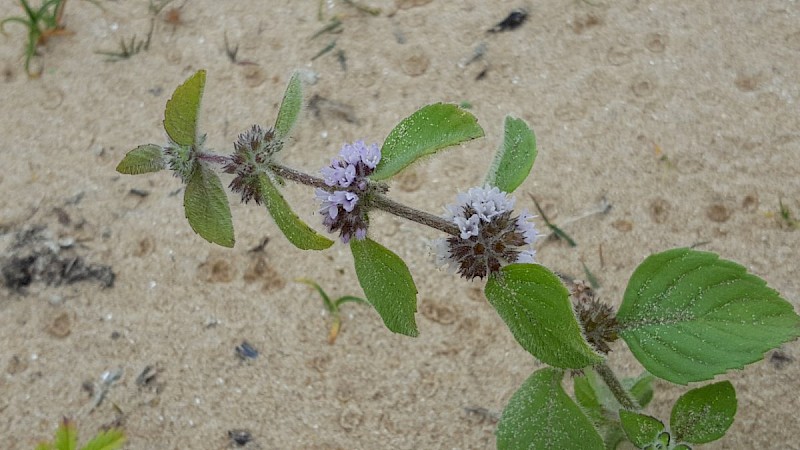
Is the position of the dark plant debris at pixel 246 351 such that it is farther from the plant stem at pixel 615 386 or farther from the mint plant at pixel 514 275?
the plant stem at pixel 615 386

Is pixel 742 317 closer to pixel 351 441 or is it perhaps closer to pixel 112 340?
pixel 351 441

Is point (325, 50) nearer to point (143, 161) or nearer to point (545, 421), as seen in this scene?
point (143, 161)

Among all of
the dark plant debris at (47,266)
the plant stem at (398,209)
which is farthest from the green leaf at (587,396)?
the dark plant debris at (47,266)

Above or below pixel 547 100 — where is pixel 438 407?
below

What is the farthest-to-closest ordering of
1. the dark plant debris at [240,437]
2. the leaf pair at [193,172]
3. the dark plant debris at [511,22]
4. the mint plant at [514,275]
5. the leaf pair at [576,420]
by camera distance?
the dark plant debris at [511,22] < the dark plant debris at [240,437] < the leaf pair at [576,420] < the leaf pair at [193,172] < the mint plant at [514,275]

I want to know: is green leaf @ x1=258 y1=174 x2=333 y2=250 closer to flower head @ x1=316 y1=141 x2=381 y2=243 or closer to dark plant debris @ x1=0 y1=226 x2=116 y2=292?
flower head @ x1=316 y1=141 x2=381 y2=243

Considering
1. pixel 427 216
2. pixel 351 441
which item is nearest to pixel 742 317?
pixel 427 216

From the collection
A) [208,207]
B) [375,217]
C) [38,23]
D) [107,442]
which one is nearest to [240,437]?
[107,442]
